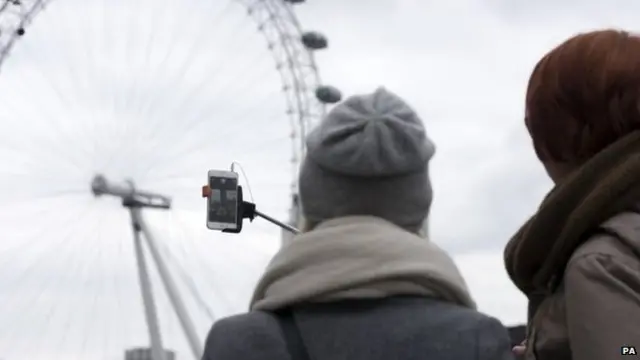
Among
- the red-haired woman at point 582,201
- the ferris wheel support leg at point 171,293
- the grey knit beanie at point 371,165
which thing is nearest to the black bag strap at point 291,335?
the grey knit beanie at point 371,165

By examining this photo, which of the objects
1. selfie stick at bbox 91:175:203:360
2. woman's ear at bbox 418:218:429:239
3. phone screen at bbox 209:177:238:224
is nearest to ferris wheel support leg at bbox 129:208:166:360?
selfie stick at bbox 91:175:203:360

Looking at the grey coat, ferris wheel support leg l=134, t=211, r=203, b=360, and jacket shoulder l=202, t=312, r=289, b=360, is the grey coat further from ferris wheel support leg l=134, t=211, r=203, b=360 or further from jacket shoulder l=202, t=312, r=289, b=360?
ferris wheel support leg l=134, t=211, r=203, b=360

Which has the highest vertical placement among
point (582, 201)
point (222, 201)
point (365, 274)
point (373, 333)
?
point (582, 201)

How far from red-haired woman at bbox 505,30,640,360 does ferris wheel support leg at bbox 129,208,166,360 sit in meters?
31.7

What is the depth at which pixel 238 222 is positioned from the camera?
12.3 metres

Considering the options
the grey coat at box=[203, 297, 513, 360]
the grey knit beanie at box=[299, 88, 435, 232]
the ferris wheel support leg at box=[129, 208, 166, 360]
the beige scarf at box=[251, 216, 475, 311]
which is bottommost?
the ferris wheel support leg at box=[129, 208, 166, 360]

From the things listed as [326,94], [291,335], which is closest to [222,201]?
[291,335]

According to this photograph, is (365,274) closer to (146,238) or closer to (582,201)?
(582,201)

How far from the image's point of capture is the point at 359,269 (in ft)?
8.14

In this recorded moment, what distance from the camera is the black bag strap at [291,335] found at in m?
2.46

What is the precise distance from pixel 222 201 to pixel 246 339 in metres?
10.0

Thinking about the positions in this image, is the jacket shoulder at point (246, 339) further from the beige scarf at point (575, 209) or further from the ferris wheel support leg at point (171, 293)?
the ferris wheel support leg at point (171, 293)

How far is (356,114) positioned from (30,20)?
27.9m

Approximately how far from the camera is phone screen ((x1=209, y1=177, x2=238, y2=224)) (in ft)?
40.2
